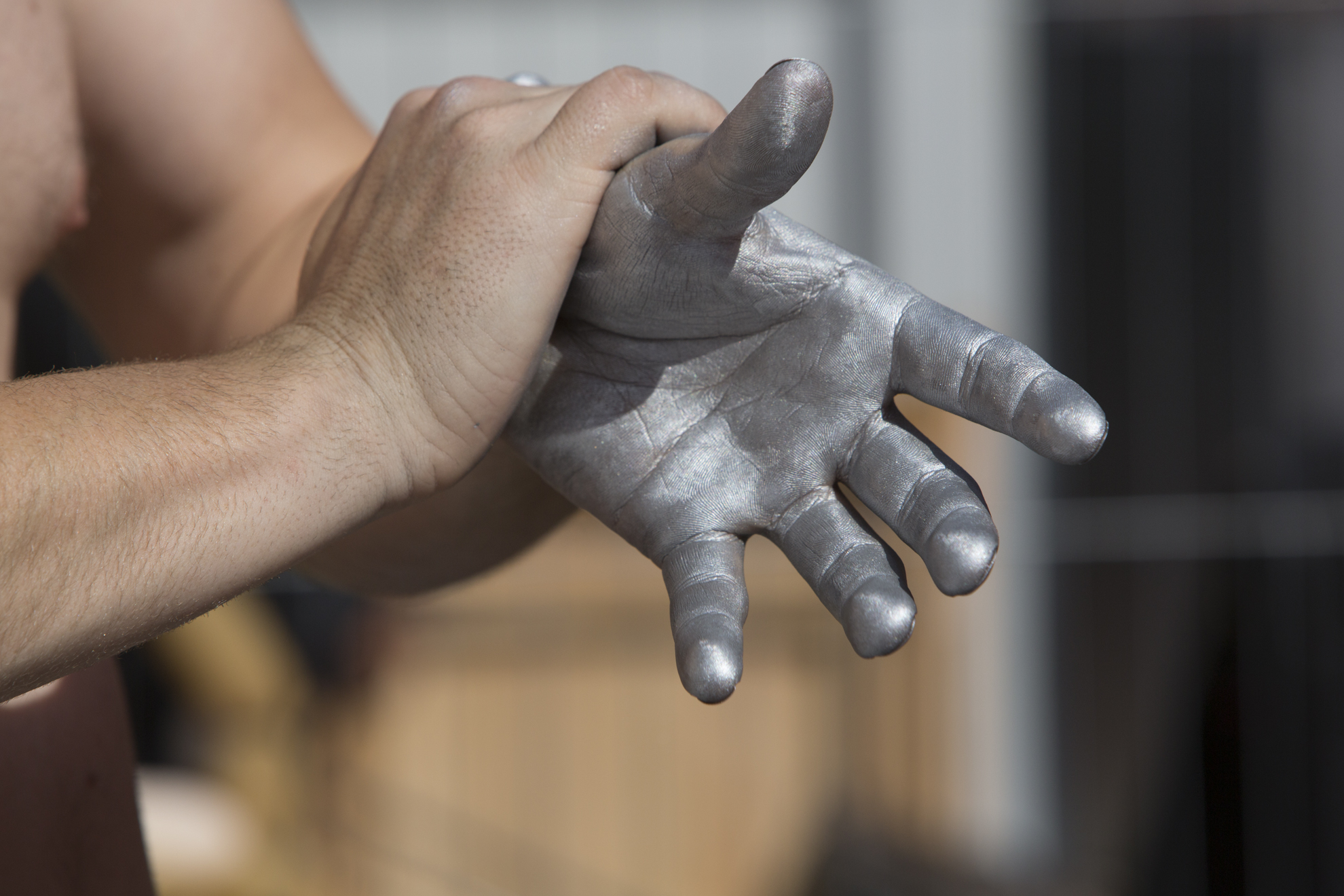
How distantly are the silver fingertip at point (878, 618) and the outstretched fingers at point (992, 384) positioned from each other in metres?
0.11

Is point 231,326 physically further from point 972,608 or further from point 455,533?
point 972,608

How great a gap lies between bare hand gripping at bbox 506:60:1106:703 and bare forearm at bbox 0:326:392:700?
0.50 feet

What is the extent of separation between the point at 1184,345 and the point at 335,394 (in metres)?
2.76

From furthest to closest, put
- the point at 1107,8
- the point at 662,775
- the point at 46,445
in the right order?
the point at 1107,8
the point at 662,775
the point at 46,445

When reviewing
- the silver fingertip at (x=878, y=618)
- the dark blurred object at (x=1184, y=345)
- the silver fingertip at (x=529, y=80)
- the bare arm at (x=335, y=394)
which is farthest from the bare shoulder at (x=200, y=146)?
the dark blurred object at (x=1184, y=345)

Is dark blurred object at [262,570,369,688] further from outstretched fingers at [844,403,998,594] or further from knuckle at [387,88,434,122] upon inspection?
outstretched fingers at [844,403,998,594]

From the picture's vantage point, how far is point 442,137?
72 cm

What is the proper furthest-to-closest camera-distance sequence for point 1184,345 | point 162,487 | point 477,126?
point 1184,345
point 477,126
point 162,487

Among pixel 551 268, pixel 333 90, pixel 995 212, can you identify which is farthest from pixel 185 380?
pixel 995 212

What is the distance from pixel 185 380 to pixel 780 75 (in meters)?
0.37

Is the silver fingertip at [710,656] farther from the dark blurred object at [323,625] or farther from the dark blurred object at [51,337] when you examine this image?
the dark blurred object at [51,337]

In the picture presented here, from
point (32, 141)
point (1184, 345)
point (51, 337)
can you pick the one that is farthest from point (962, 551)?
point (51, 337)

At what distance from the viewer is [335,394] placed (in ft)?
2.18

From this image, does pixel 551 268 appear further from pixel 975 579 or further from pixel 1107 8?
pixel 1107 8
